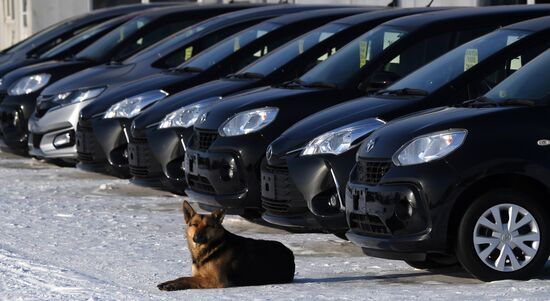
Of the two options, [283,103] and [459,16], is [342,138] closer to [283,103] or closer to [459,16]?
[283,103]

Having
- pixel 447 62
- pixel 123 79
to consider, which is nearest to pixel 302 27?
pixel 123 79

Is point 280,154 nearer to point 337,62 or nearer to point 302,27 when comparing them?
point 337,62

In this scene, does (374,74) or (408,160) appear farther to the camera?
(374,74)

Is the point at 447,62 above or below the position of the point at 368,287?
above

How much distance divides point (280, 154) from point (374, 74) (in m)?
1.46

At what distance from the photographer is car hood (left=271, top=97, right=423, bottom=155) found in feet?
33.9

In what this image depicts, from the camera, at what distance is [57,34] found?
21.2 m

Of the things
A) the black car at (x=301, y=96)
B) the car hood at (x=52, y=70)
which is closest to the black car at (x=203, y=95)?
the black car at (x=301, y=96)

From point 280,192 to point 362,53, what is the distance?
73.7 inches

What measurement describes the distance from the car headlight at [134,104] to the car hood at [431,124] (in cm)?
471

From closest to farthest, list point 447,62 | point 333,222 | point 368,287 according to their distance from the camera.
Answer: point 368,287, point 333,222, point 447,62

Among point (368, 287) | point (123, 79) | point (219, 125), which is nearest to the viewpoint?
point (368, 287)

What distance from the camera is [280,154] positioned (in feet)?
34.4

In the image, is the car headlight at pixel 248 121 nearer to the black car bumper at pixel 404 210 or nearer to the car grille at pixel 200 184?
the car grille at pixel 200 184
